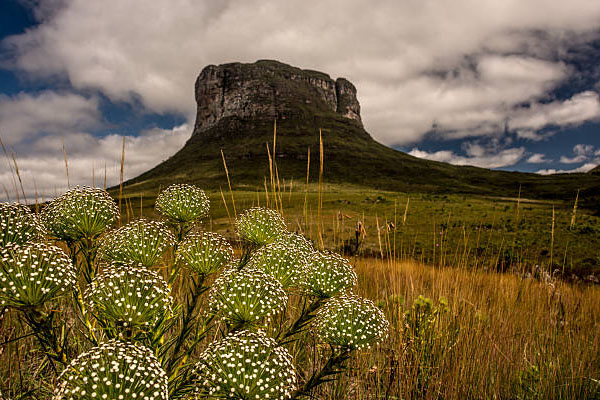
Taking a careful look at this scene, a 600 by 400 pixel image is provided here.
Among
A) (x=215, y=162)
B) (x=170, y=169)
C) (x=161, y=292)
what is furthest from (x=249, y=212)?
(x=170, y=169)

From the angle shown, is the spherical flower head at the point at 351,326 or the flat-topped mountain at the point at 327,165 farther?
the flat-topped mountain at the point at 327,165

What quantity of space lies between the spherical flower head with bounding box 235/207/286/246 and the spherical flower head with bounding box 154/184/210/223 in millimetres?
334

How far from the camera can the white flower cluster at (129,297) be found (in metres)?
1.40

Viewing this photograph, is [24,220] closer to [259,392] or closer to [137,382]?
[137,382]

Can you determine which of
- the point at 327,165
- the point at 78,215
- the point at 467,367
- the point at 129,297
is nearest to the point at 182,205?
the point at 78,215

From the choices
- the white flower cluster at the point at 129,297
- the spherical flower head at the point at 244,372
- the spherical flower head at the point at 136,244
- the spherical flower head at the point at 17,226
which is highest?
the spherical flower head at the point at 17,226

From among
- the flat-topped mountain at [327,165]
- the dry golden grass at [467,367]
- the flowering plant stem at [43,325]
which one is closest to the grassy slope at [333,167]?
the flat-topped mountain at [327,165]

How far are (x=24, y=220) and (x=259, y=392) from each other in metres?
1.68

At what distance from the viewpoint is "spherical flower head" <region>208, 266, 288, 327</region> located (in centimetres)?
165

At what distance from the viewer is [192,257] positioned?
1.99 metres

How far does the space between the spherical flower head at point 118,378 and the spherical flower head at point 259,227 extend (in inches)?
54.5

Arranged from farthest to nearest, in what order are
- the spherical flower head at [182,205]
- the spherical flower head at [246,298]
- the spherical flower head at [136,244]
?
the spherical flower head at [182,205] → the spherical flower head at [136,244] → the spherical flower head at [246,298]

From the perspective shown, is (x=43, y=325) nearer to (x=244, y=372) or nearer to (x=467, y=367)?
(x=244, y=372)

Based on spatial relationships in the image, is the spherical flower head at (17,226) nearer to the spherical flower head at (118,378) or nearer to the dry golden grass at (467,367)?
the spherical flower head at (118,378)
